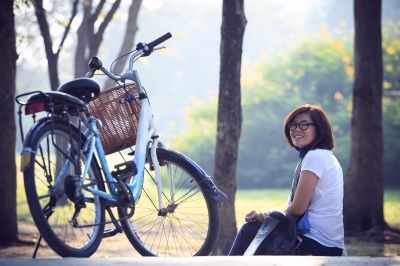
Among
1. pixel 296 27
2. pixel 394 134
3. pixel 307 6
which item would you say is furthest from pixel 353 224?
pixel 307 6

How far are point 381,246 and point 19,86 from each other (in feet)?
201

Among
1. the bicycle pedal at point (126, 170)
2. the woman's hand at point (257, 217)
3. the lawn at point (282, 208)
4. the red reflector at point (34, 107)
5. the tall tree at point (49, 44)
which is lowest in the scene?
the lawn at point (282, 208)

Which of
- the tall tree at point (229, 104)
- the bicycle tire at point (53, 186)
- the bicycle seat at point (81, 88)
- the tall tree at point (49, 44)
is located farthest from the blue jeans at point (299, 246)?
the tall tree at point (49, 44)

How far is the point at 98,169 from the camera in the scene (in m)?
4.39

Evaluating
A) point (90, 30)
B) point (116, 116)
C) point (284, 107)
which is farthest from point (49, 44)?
point (284, 107)

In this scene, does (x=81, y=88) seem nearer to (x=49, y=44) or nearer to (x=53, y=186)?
(x=53, y=186)

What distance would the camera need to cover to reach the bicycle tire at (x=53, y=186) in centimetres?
388

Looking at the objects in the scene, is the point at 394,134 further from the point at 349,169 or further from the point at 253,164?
the point at 349,169

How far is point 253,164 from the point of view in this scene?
22516 mm

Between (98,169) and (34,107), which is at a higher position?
(34,107)

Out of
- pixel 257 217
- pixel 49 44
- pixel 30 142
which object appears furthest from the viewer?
pixel 49 44

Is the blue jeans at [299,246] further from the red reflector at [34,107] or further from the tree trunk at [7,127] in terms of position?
the tree trunk at [7,127]

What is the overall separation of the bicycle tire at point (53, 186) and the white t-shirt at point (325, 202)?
1.25m

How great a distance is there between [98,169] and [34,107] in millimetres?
579
